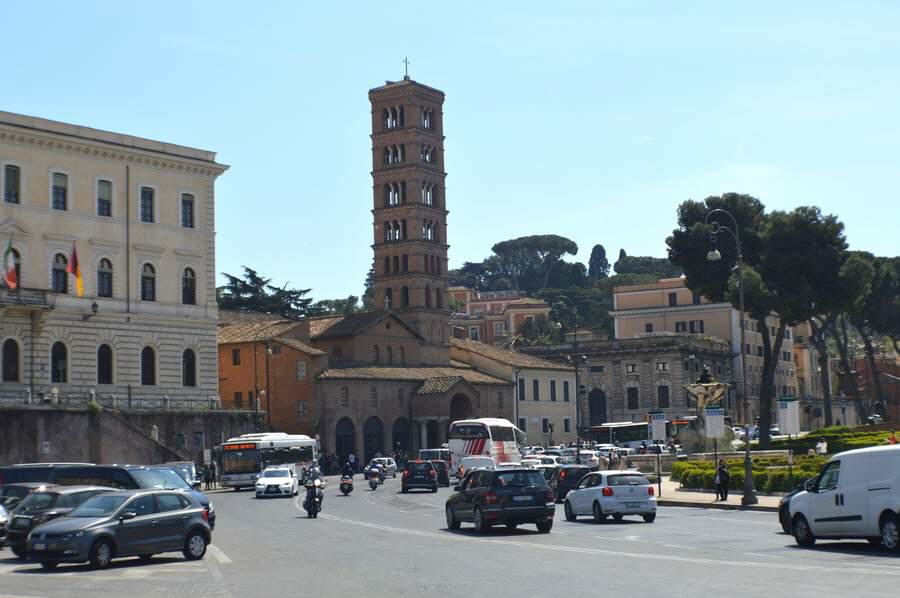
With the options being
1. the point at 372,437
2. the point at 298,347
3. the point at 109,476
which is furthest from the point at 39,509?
the point at 372,437

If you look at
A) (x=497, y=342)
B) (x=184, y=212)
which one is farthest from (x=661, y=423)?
(x=497, y=342)

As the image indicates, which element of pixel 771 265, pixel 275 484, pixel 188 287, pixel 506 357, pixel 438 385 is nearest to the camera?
pixel 275 484

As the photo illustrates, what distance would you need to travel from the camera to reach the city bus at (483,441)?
215ft

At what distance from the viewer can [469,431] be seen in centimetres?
6681

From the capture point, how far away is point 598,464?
59.8m

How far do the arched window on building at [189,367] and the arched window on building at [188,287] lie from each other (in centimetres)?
281

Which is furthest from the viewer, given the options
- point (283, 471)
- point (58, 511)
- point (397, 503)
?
point (283, 471)

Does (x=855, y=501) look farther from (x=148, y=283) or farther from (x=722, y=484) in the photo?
(x=148, y=283)

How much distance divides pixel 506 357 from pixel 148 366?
42.6m

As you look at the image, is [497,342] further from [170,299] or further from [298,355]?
[170,299]

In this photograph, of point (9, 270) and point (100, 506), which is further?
point (9, 270)

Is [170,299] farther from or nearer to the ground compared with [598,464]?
farther from the ground

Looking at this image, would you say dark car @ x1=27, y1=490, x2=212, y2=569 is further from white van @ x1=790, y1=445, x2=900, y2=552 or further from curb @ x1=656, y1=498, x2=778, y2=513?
curb @ x1=656, y1=498, x2=778, y2=513

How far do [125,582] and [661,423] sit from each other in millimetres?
37600
